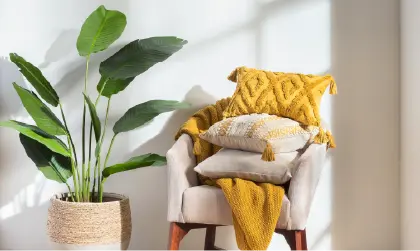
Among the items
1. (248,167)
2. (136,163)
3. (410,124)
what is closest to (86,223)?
(136,163)

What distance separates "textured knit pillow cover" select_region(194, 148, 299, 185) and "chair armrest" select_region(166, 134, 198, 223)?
0.07 m

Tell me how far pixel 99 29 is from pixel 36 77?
38 cm

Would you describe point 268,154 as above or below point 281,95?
below

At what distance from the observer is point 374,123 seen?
347cm

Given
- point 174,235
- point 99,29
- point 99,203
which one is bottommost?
point 174,235

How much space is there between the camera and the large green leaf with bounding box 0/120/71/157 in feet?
9.81

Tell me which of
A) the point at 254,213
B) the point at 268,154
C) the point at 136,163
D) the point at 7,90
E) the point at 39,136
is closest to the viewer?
the point at 254,213

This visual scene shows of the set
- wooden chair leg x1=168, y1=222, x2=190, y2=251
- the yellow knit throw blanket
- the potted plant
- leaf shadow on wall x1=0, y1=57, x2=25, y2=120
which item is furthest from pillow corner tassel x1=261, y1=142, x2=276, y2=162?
leaf shadow on wall x1=0, y1=57, x2=25, y2=120

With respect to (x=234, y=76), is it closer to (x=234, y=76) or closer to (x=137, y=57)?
(x=234, y=76)

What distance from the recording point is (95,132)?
3.20m

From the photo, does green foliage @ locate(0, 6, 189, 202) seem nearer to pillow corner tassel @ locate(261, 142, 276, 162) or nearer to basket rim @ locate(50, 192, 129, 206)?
basket rim @ locate(50, 192, 129, 206)

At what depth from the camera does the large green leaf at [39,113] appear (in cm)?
307

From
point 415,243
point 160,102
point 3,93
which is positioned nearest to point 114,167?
point 160,102

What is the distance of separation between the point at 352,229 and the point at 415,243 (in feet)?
1.48
